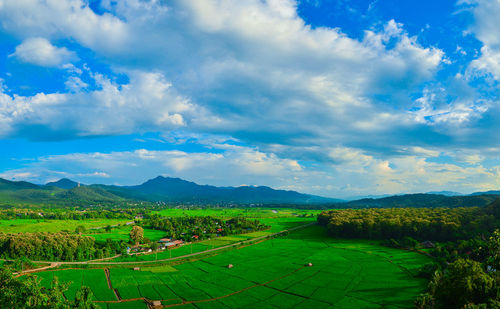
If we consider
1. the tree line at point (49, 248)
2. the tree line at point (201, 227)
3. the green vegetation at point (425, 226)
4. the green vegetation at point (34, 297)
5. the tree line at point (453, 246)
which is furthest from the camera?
the tree line at point (201, 227)

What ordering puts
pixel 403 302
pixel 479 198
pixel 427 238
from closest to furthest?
pixel 403 302, pixel 427 238, pixel 479 198

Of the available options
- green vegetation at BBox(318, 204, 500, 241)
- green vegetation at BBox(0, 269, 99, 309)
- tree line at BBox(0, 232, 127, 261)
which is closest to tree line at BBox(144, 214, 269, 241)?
tree line at BBox(0, 232, 127, 261)

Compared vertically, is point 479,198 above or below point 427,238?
above

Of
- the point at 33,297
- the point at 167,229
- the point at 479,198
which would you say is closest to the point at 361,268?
the point at 33,297

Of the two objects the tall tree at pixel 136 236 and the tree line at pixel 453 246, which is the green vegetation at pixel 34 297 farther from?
the tall tree at pixel 136 236

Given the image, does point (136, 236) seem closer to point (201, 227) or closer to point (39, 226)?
point (201, 227)

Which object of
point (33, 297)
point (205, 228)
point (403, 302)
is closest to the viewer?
point (33, 297)

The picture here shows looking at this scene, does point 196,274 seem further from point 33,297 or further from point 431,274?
point 431,274

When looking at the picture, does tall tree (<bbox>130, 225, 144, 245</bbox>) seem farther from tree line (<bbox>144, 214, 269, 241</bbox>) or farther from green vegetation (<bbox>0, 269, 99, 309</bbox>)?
green vegetation (<bbox>0, 269, 99, 309</bbox>)

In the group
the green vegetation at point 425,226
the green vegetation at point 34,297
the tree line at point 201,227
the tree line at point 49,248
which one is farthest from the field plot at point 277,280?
the tree line at point 201,227
